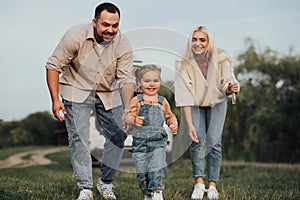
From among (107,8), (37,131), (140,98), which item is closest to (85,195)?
(140,98)

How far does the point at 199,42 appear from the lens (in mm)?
4707

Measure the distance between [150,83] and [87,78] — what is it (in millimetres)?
655

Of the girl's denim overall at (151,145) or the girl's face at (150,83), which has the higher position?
the girl's face at (150,83)

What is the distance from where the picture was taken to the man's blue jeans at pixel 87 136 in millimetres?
4254

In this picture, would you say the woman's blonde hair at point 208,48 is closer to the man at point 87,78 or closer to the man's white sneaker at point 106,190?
the man at point 87,78

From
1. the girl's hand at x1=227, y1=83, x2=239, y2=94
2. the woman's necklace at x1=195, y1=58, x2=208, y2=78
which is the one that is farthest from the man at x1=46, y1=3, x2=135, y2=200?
the girl's hand at x1=227, y1=83, x2=239, y2=94

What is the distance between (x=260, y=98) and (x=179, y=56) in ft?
29.1

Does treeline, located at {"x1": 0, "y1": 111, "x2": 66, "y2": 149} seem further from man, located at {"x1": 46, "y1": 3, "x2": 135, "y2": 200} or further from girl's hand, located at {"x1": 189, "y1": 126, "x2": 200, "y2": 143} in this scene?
girl's hand, located at {"x1": 189, "y1": 126, "x2": 200, "y2": 143}

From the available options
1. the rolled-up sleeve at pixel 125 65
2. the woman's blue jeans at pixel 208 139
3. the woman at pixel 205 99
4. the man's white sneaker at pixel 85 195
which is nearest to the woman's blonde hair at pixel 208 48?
the woman at pixel 205 99

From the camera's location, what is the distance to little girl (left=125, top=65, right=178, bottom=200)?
388 centimetres

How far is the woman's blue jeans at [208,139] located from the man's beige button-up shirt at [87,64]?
90 centimetres

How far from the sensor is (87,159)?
4277mm

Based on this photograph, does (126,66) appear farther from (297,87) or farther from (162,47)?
(297,87)

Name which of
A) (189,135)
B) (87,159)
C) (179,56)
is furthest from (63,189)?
(179,56)
